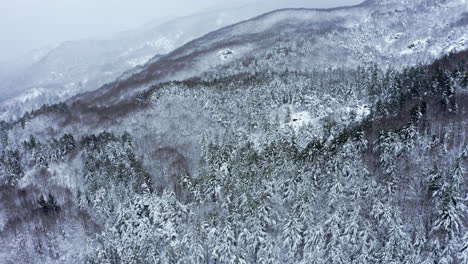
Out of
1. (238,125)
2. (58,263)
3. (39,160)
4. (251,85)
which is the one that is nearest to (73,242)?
(58,263)

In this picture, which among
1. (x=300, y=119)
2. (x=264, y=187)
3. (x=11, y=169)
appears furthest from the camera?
(x=300, y=119)

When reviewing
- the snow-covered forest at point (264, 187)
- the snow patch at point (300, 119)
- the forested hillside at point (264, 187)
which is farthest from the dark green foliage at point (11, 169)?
the snow patch at point (300, 119)

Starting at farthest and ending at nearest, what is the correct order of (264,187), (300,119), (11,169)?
(300,119), (11,169), (264,187)

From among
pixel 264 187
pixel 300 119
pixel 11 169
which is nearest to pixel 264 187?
pixel 264 187

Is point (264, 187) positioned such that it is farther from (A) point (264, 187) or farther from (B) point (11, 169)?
(B) point (11, 169)

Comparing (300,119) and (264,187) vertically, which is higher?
(264,187)

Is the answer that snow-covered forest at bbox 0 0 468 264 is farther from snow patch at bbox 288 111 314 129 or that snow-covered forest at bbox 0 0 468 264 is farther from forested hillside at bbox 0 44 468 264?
snow patch at bbox 288 111 314 129
